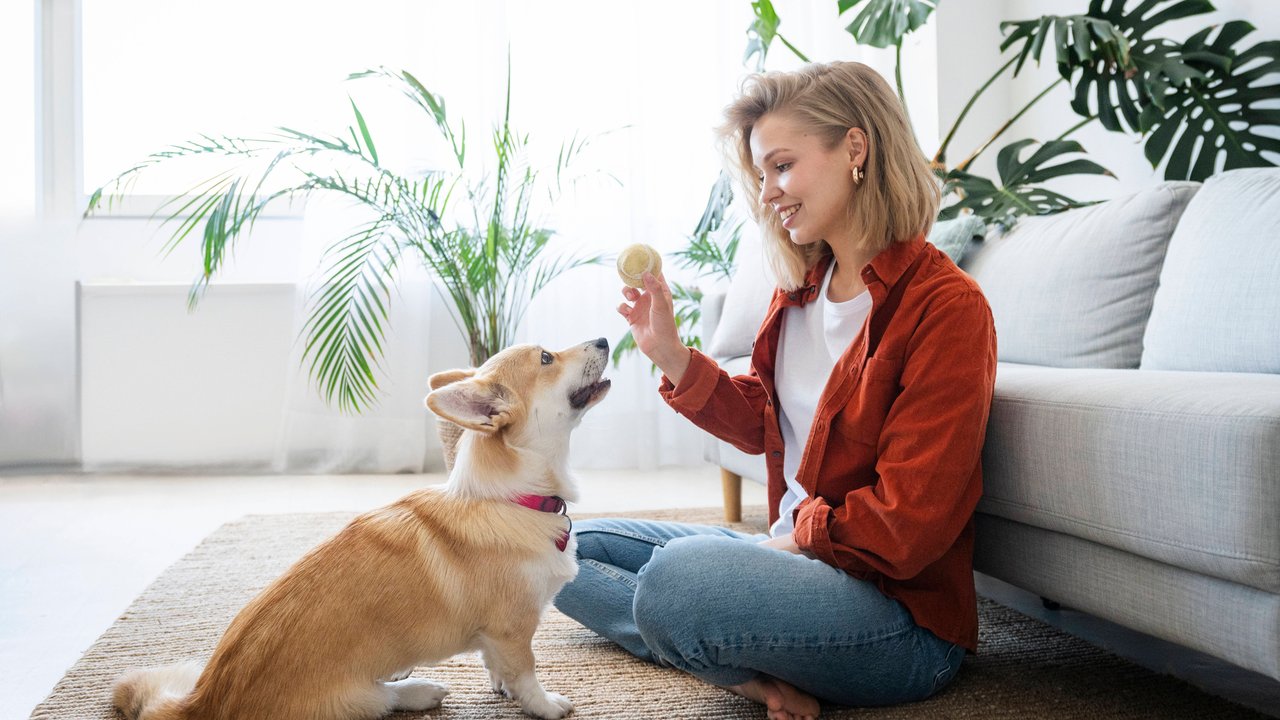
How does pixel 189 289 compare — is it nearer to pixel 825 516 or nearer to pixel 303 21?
pixel 303 21

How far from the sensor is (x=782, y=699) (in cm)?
134

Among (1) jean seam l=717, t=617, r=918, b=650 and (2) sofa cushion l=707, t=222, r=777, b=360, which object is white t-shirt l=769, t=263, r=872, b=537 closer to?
(1) jean seam l=717, t=617, r=918, b=650

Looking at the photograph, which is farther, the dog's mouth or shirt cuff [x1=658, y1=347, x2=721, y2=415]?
shirt cuff [x1=658, y1=347, x2=721, y2=415]

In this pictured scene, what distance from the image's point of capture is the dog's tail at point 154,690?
4.03 ft

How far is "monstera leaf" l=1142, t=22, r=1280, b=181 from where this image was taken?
8.17 ft

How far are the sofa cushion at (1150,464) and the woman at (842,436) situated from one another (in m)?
0.12

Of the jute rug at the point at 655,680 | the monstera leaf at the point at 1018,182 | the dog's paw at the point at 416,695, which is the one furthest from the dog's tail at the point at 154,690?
the monstera leaf at the point at 1018,182

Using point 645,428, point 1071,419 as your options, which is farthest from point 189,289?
point 1071,419

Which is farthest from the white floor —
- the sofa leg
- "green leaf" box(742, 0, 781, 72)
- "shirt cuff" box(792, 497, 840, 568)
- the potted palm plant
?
"green leaf" box(742, 0, 781, 72)

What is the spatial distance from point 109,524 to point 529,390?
2.04m

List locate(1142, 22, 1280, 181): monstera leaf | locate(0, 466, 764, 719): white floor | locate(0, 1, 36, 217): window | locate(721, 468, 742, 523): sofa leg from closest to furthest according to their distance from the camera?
locate(0, 466, 764, 719): white floor
locate(1142, 22, 1280, 181): monstera leaf
locate(721, 468, 742, 523): sofa leg
locate(0, 1, 36, 217): window

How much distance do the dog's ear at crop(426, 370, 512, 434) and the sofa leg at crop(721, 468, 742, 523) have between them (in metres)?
1.45

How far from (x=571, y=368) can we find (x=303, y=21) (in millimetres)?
3214

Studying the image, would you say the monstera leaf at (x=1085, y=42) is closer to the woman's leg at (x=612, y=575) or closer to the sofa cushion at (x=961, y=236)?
the sofa cushion at (x=961, y=236)
